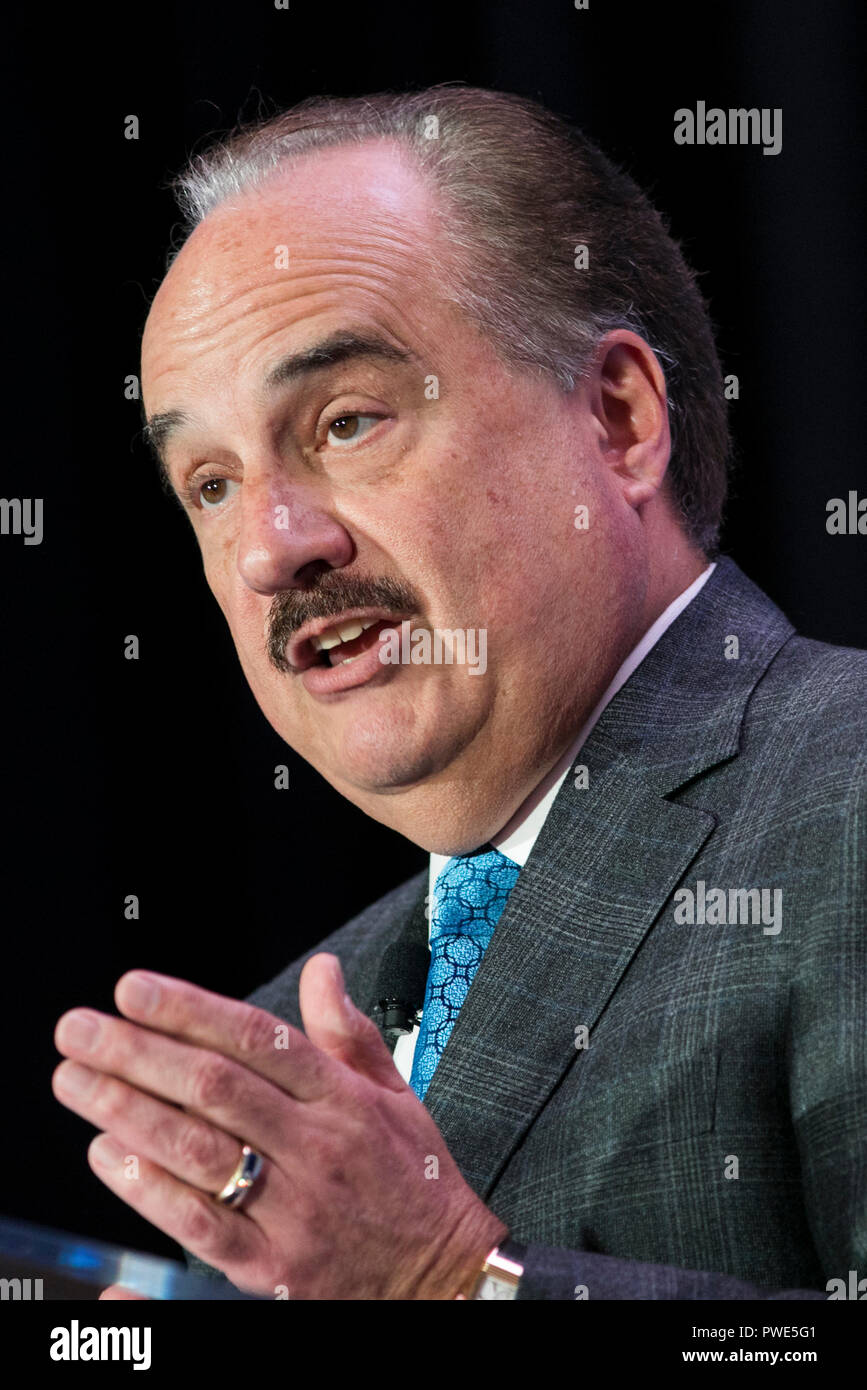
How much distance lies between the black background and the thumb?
55.3 inches

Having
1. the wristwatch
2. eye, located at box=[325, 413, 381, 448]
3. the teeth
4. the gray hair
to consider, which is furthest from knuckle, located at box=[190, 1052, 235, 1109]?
the gray hair

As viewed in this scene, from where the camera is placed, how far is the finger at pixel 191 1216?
105cm

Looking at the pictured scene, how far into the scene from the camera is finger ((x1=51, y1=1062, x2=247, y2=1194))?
1.03 metres

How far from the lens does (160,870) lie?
259 centimetres

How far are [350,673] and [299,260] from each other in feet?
1.53

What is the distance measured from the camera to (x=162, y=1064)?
101 cm

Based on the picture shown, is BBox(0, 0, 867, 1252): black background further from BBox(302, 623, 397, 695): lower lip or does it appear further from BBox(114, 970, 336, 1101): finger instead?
BBox(114, 970, 336, 1101): finger

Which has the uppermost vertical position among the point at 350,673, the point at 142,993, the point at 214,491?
the point at 214,491

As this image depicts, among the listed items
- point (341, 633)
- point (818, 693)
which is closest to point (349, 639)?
point (341, 633)

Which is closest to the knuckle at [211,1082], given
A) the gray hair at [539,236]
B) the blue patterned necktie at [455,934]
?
the blue patterned necktie at [455,934]

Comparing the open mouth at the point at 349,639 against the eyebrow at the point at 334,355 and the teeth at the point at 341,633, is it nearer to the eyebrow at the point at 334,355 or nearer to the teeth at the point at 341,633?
the teeth at the point at 341,633

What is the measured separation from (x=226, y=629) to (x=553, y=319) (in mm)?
1073

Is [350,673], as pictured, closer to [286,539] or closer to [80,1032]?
[286,539]
